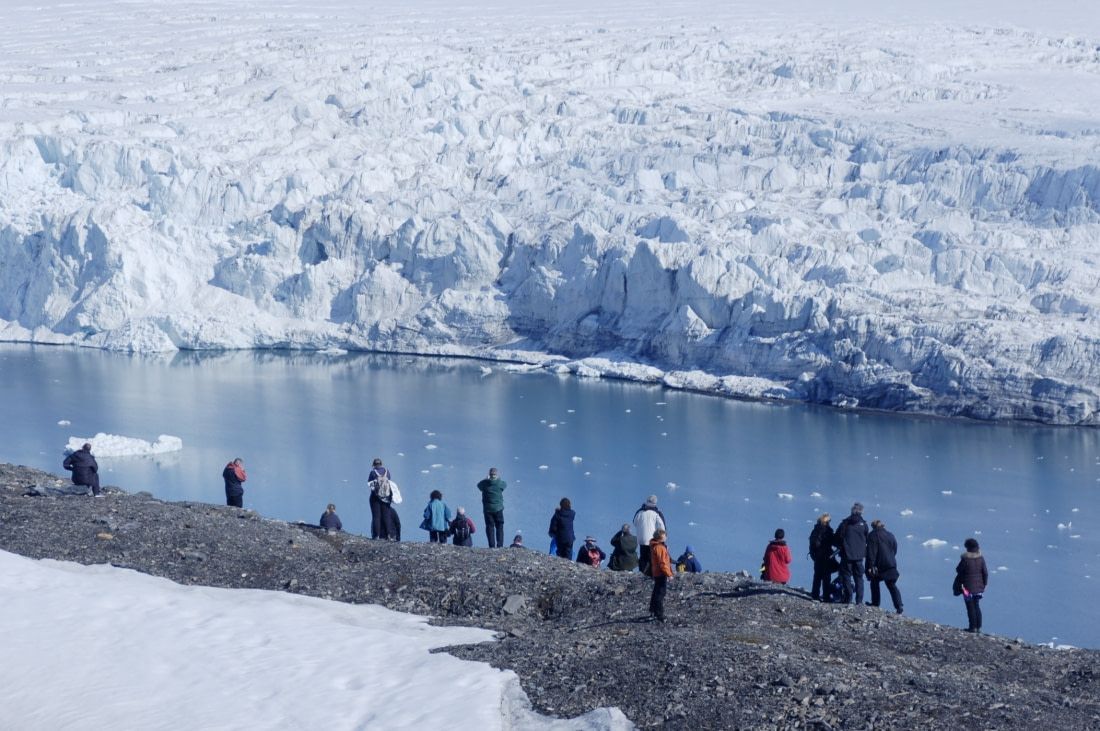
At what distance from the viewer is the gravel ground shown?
6.11 m

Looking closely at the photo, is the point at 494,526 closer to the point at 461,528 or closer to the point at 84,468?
the point at 461,528

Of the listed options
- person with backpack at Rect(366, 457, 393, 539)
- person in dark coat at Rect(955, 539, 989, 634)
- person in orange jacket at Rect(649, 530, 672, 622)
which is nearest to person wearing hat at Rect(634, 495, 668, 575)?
person in orange jacket at Rect(649, 530, 672, 622)

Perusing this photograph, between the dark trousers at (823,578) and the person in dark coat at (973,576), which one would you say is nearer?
the person in dark coat at (973,576)

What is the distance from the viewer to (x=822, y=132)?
3919 cm

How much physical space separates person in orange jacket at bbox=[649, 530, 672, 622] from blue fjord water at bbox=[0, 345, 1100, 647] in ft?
27.9

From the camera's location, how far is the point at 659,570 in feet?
24.1

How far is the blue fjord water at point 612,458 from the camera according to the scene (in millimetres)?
18422

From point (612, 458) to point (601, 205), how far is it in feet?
47.8

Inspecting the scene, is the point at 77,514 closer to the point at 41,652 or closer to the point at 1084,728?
the point at 41,652

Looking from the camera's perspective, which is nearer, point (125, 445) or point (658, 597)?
point (658, 597)

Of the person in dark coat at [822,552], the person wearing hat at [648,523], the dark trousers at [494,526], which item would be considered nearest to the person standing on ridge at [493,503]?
the dark trousers at [494,526]

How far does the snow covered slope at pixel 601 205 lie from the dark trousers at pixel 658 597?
23085 mm

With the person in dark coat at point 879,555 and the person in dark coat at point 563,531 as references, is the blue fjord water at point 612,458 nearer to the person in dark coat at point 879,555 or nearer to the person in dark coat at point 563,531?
the person in dark coat at point 563,531

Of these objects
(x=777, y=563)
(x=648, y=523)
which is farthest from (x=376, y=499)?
(x=777, y=563)
